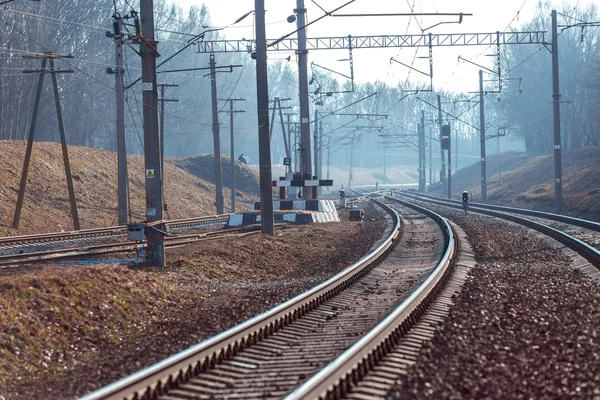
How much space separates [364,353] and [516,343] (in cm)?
181

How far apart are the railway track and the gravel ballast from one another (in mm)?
8541

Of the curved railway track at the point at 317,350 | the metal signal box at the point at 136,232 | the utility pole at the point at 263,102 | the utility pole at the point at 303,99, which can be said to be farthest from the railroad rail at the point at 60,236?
the curved railway track at the point at 317,350

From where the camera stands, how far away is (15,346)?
8742mm

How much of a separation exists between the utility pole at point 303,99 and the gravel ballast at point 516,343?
21653 millimetres

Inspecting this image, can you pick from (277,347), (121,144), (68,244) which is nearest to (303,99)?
(121,144)

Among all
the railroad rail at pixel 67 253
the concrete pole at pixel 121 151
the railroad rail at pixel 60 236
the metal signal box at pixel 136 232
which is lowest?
the railroad rail at pixel 60 236

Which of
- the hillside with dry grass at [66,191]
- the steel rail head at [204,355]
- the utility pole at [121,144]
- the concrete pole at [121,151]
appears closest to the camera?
the steel rail head at [204,355]

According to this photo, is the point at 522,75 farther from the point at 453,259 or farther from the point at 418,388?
the point at 418,388

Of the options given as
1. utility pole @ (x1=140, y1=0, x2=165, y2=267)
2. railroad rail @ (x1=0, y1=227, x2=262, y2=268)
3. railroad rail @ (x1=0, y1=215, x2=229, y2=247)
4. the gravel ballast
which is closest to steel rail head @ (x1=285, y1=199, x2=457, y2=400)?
the gravel ballast

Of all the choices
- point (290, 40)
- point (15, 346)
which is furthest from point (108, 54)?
point (15, 346)

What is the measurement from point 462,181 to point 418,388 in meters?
90.5

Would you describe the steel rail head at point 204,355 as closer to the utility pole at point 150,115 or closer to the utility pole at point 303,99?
the utility pole at point 150,115

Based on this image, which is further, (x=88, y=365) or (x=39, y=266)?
(x=39, y=266)

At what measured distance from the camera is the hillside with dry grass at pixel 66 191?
32.0 m
